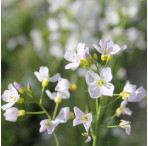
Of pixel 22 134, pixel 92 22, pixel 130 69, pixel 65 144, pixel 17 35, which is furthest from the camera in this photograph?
pixel 17 35

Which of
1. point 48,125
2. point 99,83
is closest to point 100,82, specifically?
point 99,83

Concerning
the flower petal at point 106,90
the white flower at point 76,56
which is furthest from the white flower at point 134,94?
the white flower at point 76,56

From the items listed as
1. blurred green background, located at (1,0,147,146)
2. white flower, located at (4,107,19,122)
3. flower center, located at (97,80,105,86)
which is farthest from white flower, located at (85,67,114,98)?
blurred green background, located at (1,0,147,146)

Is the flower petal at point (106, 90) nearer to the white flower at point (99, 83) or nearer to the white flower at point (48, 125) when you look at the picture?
the white flower at point (99, 83)

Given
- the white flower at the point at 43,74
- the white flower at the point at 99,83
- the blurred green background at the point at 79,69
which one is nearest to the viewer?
the white flower at the point at 99,83

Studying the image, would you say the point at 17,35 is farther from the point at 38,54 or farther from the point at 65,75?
the point at 65,75

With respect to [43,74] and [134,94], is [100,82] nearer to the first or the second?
[134,94]

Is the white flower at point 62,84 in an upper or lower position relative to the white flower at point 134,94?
upper

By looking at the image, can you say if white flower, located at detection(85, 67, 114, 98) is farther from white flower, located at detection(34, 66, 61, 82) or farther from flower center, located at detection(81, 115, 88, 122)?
white flower, located at detection(34, 66, 61, 82)

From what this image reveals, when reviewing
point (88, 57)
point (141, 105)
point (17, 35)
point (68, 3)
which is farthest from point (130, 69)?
point (88, 57)
